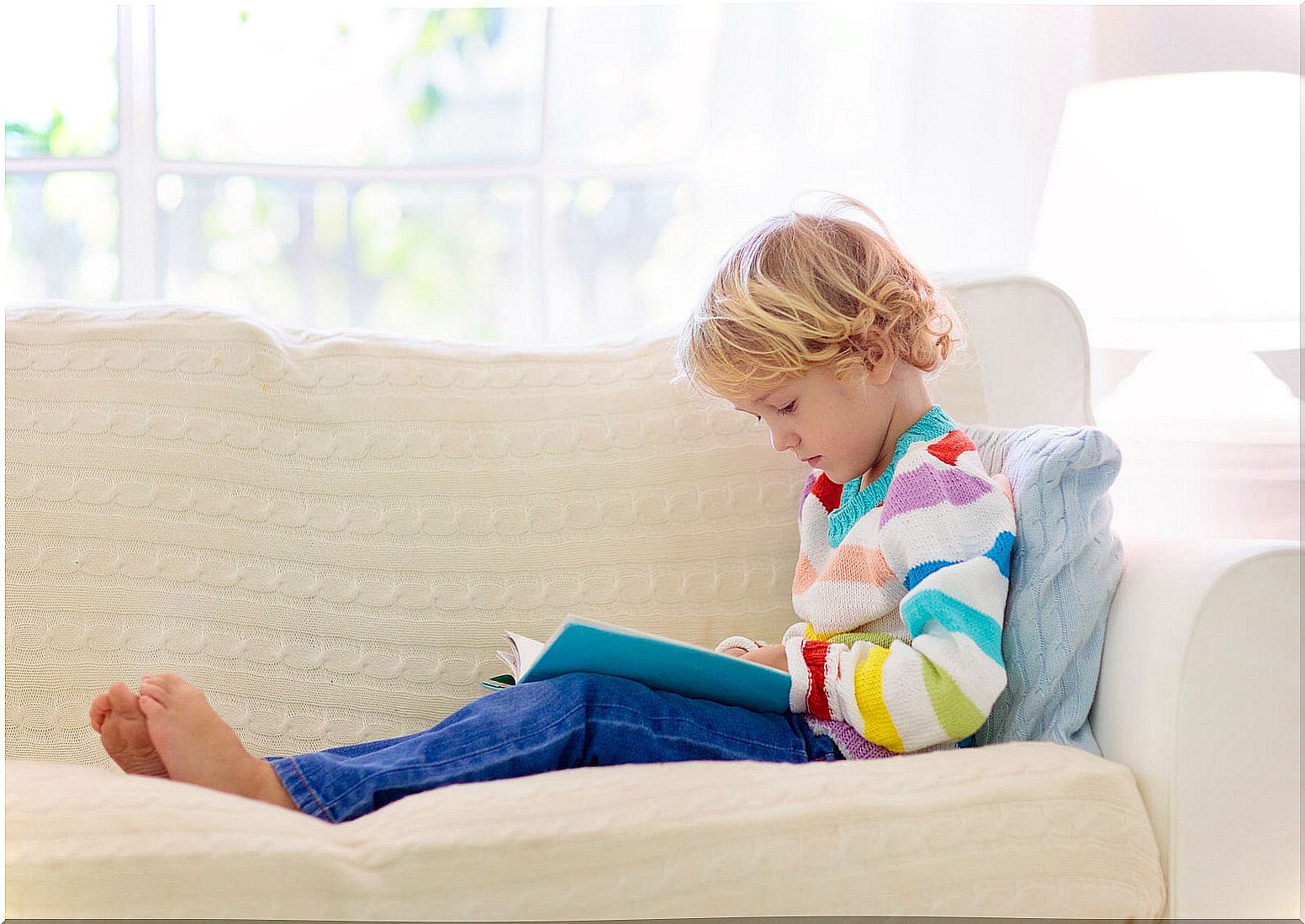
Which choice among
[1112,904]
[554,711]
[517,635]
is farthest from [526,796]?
[1112,904]

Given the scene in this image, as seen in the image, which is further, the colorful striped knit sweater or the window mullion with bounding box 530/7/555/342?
the window mullion with bounding box 530/7/555/342

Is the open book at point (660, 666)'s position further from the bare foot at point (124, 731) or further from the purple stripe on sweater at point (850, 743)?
the bare foot at point (124, 731)

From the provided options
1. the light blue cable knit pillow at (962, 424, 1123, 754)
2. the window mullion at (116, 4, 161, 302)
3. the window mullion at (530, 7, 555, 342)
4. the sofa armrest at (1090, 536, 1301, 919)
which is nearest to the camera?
the sofa armrest at (1090, 536, 1301, 919)

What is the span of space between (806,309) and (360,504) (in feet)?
1.77

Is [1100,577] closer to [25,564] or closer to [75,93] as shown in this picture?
[25,564]

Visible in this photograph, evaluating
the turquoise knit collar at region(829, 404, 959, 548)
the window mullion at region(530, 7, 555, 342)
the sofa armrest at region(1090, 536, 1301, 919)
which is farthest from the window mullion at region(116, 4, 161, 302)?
the sofa armrest at region(1090, 536, 1301, 919)

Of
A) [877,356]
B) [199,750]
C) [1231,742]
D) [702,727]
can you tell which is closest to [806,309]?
[877,356]

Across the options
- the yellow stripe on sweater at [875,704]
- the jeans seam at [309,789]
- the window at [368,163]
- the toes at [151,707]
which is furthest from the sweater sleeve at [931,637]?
the window at [368,163]

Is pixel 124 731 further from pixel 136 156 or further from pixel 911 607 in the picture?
pixel 136 156

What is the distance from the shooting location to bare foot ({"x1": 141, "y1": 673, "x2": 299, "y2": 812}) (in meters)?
0.93

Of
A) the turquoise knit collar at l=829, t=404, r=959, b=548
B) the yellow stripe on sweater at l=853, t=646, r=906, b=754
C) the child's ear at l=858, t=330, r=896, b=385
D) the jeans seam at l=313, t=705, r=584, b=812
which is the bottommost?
the jeans seam at l=313, t=705, r=584, b=812

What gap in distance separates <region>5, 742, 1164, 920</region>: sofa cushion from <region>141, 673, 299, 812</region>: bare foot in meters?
0.05

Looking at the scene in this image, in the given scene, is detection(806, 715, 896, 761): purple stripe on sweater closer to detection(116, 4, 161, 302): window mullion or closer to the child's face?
the child's face

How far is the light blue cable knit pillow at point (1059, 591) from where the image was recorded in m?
1.00
